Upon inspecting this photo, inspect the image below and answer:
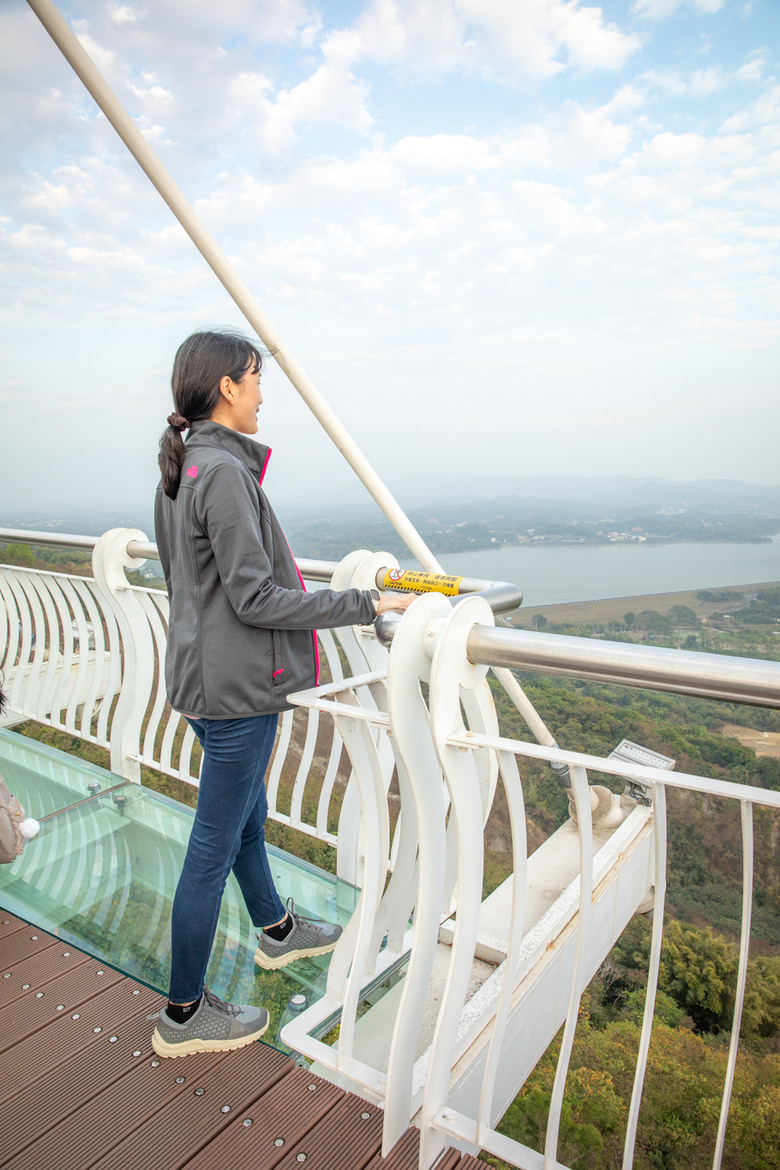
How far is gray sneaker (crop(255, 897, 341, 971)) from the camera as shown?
63.2 inches

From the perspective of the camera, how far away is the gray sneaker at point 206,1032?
131 centimetres

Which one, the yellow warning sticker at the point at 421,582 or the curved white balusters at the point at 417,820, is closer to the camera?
the curved white balusters at the point at 417,820

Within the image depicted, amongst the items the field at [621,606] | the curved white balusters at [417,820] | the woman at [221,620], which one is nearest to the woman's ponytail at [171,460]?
the woman at [221,620]

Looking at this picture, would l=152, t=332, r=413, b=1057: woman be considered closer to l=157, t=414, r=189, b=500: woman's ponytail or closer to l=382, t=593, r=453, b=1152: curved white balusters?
l=157, t=414, r=189, b=500: woman's ponytail

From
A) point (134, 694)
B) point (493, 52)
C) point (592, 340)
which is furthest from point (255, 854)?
point (592, 340)

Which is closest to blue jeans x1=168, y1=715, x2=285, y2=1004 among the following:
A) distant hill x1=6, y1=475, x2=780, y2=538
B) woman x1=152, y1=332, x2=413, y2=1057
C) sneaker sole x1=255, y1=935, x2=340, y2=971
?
woman x1=152, y1=332, x2=413, y2=1057

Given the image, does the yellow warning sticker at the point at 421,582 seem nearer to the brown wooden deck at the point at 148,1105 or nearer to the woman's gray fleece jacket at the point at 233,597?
the woman's gray fleece jacket at the point at 233,597

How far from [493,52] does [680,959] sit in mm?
14919

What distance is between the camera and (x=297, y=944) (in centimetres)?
163

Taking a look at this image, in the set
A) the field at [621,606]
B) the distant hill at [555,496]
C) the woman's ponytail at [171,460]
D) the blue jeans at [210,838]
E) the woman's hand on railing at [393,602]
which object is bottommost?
the field at [621,606]

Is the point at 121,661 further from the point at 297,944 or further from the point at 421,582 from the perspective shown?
the point at 421,582

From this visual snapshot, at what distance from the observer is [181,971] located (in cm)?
132

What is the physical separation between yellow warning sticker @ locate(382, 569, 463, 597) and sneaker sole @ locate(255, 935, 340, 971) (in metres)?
0.96

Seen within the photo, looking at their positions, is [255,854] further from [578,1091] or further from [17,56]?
[578,1091]
